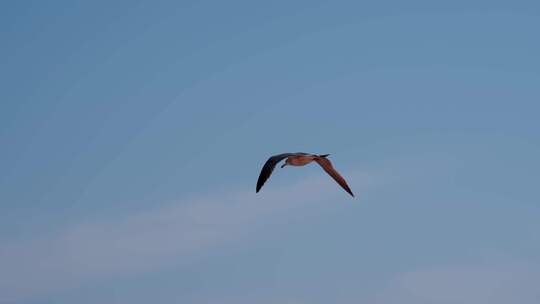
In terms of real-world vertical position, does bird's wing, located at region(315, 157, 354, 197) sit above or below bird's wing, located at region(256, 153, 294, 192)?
above

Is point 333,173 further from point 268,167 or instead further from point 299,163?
point 268,167

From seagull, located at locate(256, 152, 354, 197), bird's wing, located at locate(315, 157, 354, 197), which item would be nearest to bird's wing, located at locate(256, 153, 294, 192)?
seagull, located at locate(256, 152, 354, 197)

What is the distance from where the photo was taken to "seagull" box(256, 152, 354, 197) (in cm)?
5338

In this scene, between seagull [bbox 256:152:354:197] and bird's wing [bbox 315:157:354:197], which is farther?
bird's wing [bbox 315:157:354:197]

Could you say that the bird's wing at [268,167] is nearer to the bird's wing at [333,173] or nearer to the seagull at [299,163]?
the seagull at [299,163]

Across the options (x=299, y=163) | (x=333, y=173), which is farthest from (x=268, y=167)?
(x=333, y=173)

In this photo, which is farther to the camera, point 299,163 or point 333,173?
point 333,173

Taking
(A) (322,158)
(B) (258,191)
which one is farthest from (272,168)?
(A) (322,158)

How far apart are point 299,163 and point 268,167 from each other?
3996 mm

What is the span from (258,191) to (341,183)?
42.9 ft

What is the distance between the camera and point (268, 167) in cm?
5384

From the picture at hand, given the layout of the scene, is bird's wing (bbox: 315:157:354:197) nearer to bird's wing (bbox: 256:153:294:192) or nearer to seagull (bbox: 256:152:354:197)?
seagull (bbox: 256:152:354:197)

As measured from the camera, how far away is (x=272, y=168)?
5378cm

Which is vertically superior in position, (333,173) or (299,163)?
(333,173)
